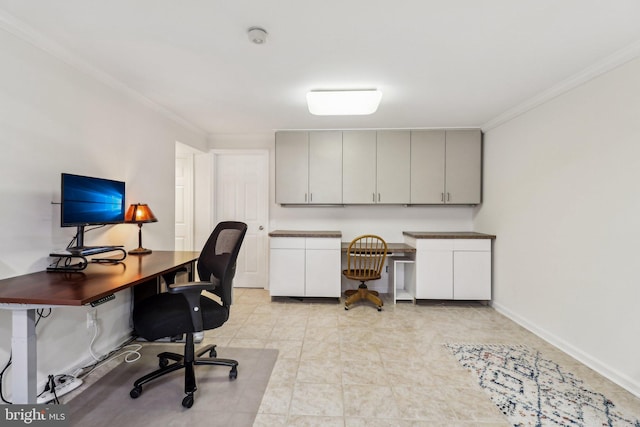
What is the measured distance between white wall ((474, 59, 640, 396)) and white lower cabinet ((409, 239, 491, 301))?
0.30m

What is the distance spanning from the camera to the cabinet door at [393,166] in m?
3.90

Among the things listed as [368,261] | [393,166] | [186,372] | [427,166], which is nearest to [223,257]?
[186,372]

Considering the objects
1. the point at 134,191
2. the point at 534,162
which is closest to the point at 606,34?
the point at 534,162

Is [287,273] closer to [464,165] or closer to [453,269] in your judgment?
[453,269]

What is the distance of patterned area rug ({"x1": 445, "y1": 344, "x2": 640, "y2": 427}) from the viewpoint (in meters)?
1.71

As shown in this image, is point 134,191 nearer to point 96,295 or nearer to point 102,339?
point 102,339

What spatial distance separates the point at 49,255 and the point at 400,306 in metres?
3.42

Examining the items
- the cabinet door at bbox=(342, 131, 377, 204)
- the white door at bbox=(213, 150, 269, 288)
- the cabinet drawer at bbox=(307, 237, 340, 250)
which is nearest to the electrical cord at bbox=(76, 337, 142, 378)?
the white door at bbox=(213, 150, 269, 288)

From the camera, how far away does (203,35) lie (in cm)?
185

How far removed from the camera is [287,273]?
376 cm

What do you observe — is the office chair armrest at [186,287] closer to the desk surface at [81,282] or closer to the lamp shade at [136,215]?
the desk surface at [81,282]

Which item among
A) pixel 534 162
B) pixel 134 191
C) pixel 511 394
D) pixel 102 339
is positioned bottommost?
pixel 511 394

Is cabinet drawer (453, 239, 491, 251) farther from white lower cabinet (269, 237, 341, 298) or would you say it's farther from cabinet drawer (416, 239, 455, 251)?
white lower cabinet (269, 237, 341, 298)

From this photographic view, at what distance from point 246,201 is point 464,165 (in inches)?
122
